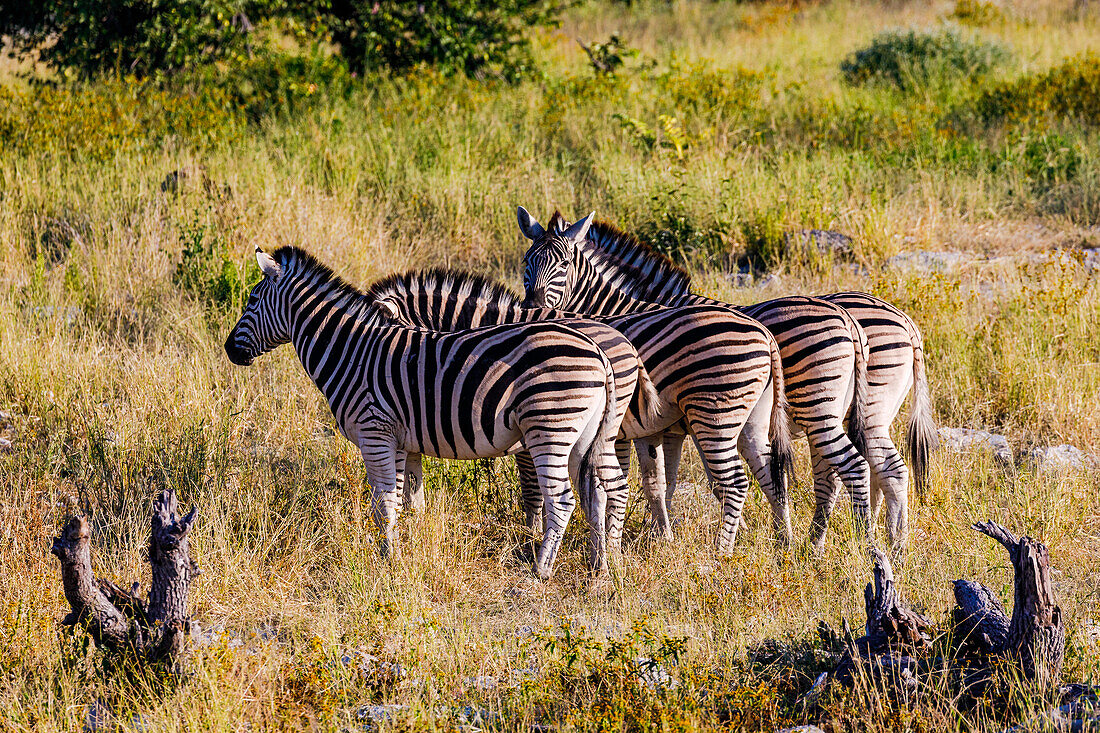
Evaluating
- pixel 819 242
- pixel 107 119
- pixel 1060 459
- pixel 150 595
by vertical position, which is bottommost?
pixel 1060 459

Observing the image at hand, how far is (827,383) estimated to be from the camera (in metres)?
5.52

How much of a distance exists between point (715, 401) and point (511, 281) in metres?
4.25

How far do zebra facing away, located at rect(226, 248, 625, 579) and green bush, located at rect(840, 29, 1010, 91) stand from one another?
1046 centimetres

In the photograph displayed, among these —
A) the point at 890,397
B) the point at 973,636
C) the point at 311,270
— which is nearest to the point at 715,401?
the point at 890,397

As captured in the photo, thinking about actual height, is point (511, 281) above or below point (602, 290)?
below

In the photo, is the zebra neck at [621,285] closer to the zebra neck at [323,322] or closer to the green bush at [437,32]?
the zebra neck at [323,322]

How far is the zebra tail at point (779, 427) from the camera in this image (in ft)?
17.6

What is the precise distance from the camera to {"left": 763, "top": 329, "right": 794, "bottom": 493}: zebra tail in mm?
5352

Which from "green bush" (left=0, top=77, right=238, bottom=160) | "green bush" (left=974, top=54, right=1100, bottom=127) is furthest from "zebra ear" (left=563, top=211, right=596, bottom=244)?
"green bush" (left=974, top=54, right=1100, bottom=127)

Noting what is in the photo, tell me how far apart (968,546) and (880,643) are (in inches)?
62.8

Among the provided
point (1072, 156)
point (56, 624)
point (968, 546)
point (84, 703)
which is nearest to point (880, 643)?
point (968, 546)

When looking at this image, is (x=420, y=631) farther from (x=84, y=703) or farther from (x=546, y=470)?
(x=84, y=703)

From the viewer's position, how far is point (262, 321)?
5816 mm

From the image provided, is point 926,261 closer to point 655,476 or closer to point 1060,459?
point 1060,459
